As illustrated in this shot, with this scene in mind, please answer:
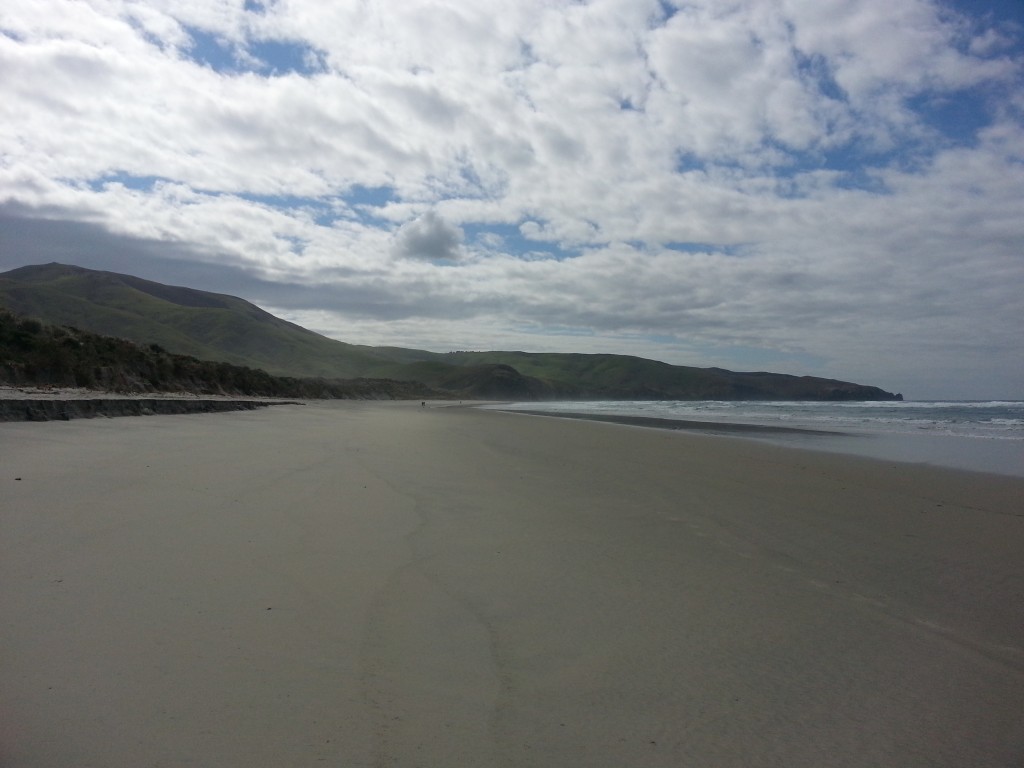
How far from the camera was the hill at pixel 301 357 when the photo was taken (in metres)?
96.2

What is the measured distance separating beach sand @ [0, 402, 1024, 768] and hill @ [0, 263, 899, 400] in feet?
321

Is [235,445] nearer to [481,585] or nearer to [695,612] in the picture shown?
[481,585]

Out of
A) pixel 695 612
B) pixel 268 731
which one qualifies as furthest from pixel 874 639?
pixel 268 731

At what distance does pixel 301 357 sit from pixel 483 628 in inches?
5650

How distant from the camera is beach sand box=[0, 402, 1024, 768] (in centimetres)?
238

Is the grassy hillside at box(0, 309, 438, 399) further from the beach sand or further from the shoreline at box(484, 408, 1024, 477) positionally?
the shoreline at box(484, 408, 1024, 477)

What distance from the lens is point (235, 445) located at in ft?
34.7

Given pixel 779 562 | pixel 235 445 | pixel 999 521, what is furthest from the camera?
pixel 235 445

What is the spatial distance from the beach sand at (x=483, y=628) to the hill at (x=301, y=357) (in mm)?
97792

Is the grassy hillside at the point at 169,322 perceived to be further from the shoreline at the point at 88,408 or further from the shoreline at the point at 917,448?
the shoreline at the point at 917,448

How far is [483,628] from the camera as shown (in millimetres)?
3410

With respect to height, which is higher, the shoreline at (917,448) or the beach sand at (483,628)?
the shoreline at (917,448)

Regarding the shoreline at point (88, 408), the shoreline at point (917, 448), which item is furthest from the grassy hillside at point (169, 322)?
the shoreline at point (917, 448)

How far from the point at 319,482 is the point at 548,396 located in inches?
5048
